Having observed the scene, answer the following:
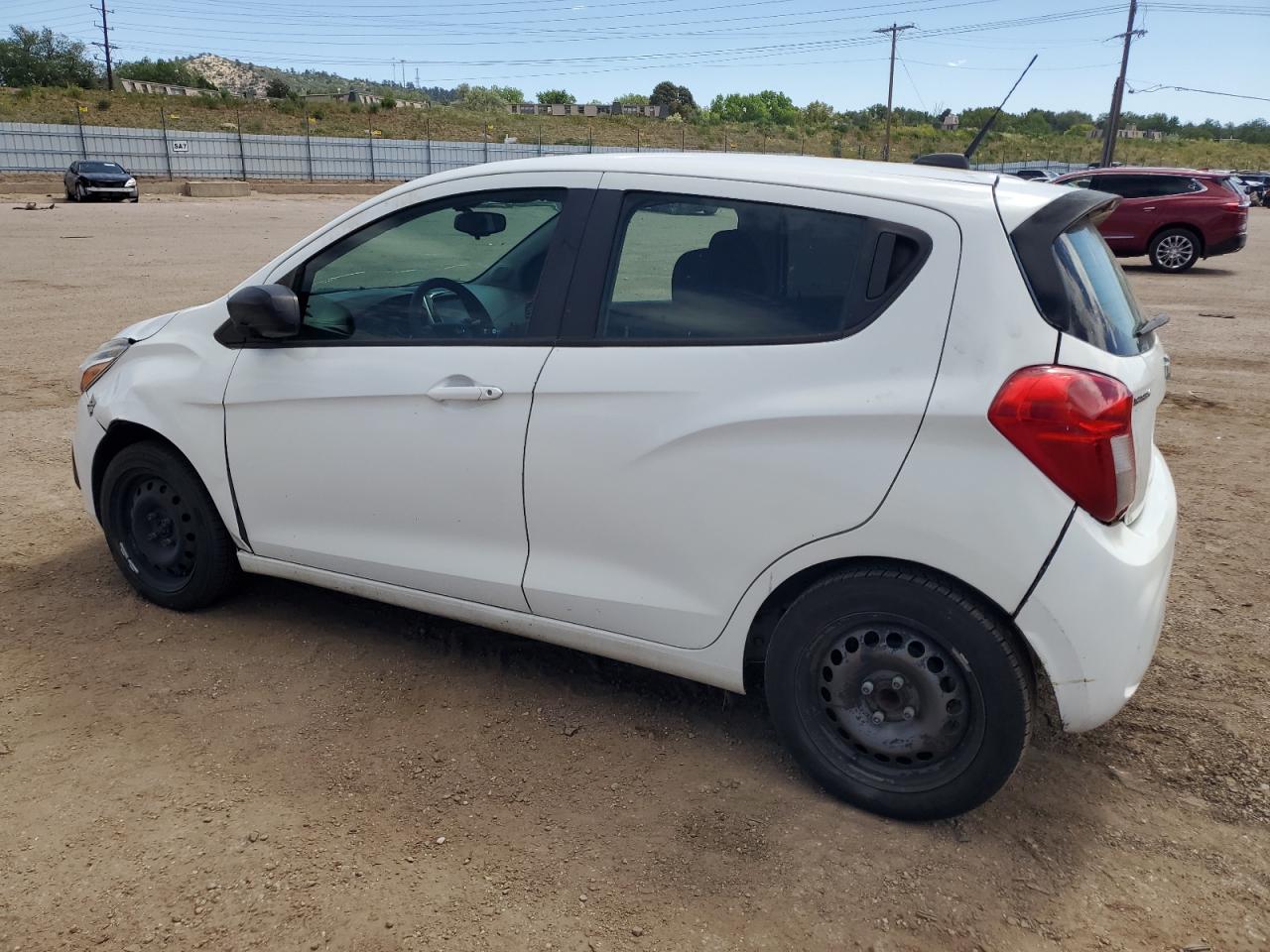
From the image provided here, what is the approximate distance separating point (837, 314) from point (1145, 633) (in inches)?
44.6

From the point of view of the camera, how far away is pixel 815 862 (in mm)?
2680

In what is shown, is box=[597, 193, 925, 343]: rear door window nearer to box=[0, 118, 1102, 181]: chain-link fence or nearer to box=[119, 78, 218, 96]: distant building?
box=[0, 118, 1102, 181]: chain-link fence

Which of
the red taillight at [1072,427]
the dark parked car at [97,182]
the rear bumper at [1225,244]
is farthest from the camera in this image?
the dark parked car at [97,182]

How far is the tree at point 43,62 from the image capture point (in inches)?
3017

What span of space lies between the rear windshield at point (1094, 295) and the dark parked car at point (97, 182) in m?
35.7

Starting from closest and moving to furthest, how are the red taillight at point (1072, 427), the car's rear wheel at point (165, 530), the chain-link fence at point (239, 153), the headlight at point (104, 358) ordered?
the red taillight at point (1072, 427), the car's rear wheel at point (165, 530), the headlight at point (104, 358), the chain-link fence at point (239, 153)

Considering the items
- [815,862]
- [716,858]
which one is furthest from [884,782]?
[716,858]

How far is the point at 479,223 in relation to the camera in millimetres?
3492

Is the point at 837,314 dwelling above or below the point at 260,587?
above

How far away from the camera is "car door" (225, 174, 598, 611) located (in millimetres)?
3197

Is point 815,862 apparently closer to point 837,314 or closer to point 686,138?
point 837,314

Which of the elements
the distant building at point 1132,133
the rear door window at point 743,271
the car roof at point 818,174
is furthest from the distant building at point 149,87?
the rear door window at point 743,271

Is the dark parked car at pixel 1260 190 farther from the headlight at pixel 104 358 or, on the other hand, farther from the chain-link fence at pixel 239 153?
the headlight at pixel 104 358

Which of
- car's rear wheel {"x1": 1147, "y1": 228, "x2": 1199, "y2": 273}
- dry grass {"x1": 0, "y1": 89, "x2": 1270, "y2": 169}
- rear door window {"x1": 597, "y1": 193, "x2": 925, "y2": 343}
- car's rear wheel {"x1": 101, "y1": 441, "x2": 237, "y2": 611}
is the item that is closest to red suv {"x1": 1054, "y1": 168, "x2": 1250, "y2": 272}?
car's rear wheel {"x1": 1147, "y1": 228, "x2": 1199, "y2": 273}
